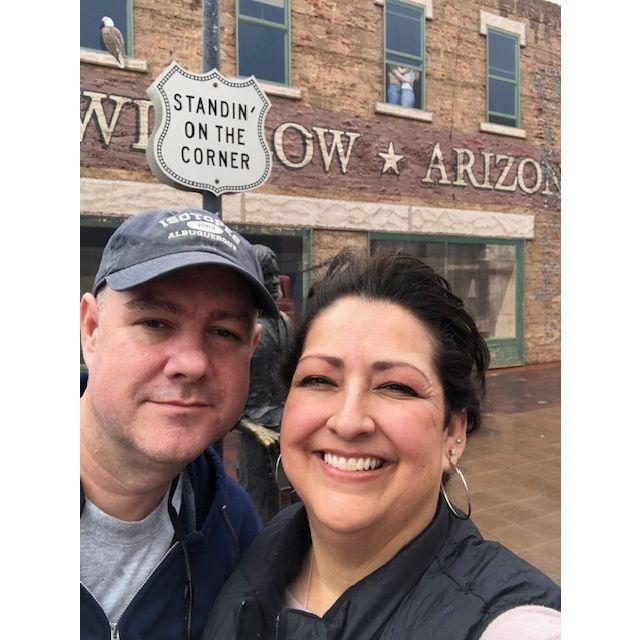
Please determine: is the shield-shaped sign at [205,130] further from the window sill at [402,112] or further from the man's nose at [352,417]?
the window sill at [402,112]

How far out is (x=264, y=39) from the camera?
8328 millimetres

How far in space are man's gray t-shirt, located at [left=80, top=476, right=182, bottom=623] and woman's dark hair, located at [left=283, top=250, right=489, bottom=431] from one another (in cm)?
62

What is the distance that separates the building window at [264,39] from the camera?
8164mm

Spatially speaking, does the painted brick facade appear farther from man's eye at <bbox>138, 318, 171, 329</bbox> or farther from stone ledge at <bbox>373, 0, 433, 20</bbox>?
man's eye at <bbox>138, 318, 171, 329</bbox>

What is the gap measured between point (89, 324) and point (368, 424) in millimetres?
807

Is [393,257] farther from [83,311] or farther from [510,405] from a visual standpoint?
[510,405]

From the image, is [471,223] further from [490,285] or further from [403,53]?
[403,53]

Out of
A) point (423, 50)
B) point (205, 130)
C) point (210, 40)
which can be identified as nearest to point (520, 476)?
point (205, 130)

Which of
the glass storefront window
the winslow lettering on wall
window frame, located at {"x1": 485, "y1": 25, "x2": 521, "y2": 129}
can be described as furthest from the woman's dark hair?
window frame, located at {"x1": 485, "y1": 25, "x2": 521, "y2": 129}

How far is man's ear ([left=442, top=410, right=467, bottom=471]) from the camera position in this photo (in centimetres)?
149

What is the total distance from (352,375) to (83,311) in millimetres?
774


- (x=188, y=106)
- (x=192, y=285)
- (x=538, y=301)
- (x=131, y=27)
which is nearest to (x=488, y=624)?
(x=192, y=285)

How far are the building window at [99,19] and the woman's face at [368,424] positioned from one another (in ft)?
23.5
